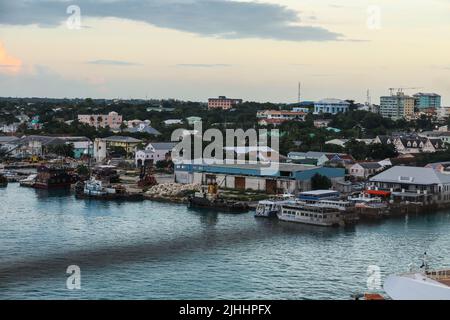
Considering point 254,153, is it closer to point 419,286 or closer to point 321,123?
point 321,123

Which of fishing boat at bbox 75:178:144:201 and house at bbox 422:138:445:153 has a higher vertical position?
house at bbox 422:138:445:153

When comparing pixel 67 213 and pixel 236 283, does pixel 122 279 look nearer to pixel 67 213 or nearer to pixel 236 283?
pixel 236 283

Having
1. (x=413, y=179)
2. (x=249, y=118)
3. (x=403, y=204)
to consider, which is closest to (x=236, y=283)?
(x=403, y=204)

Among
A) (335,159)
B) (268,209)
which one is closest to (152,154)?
(335,159)

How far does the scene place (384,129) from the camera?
57.7ft

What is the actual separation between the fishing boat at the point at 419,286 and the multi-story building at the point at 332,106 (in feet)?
66.6

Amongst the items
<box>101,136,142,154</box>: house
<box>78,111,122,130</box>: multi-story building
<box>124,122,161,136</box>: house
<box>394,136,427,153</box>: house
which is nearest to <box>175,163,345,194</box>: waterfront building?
<box>101,136,142,154</box>: house

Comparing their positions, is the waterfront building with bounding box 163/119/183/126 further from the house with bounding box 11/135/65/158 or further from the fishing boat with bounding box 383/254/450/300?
the fishing boat with bounding box 383/254/450/300

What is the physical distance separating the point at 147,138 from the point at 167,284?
37.4 feet

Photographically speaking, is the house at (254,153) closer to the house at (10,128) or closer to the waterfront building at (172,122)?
the waterfront building at (172,122)

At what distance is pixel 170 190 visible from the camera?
29.2 feet

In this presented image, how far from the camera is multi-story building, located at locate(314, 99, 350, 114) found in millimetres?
23625

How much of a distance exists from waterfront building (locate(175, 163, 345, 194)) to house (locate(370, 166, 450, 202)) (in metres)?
0.74
